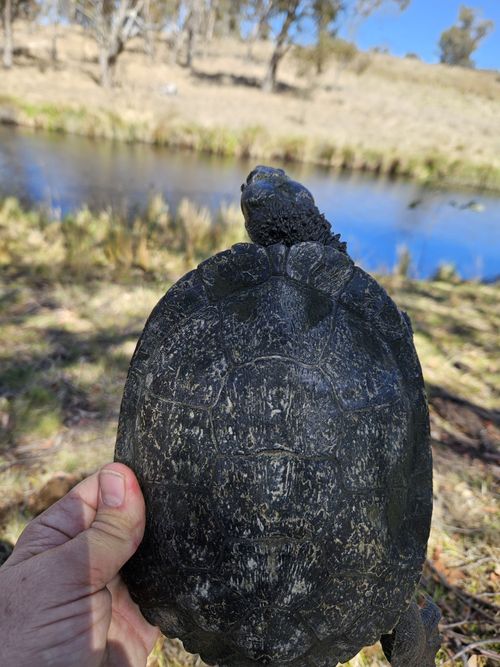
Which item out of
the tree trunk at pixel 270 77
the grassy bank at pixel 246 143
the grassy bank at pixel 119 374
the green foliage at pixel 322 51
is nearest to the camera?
the grassy bank at pixel 119 374

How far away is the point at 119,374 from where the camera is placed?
316 centimetres

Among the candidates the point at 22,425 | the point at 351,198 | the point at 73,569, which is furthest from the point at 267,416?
the point at 351,198

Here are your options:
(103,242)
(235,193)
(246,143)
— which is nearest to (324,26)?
(246,143)

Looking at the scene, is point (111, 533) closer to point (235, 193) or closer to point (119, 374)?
point (119, 374)

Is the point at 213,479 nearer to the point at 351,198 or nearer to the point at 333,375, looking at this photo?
the point at 333,375

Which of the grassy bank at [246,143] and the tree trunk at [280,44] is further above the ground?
the tree trunk at [280,44]

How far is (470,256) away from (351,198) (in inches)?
155

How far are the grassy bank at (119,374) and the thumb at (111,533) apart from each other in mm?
648

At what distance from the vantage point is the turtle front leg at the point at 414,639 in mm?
1427

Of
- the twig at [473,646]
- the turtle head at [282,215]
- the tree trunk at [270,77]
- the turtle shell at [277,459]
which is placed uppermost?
the tree trunk at [270,77]

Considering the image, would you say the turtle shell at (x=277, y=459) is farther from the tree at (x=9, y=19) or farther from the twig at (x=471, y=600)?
the tree at (x=9, y=19)

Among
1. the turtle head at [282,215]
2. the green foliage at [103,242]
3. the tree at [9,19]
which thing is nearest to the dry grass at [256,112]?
the tree at [9,19]

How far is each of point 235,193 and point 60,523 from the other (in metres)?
9.73

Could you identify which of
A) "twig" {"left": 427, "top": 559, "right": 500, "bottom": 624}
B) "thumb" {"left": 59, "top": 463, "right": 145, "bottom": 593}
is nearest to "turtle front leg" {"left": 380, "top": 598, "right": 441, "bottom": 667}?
"twig" {"left": 427, "top": 559, "right": 500, "bottom": 624}
